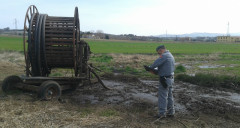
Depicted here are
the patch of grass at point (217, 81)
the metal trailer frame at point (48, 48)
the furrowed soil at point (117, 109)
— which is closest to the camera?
the furrowed soil at point (117, 109)

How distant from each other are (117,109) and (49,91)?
2359 mm

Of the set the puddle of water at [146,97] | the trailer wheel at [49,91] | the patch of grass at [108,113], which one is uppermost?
the trailer wheel at [49,91]

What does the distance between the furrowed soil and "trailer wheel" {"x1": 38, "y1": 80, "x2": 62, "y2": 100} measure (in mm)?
246

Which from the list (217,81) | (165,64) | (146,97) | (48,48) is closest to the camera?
(165,64)

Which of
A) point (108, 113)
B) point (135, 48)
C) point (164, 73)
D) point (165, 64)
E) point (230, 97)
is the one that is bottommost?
point (230, 97)

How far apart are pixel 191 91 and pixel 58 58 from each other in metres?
6.06

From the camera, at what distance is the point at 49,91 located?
7.63m

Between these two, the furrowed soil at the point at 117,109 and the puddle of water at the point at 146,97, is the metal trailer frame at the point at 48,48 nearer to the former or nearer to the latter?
the furrowed soil at the point at 117,109

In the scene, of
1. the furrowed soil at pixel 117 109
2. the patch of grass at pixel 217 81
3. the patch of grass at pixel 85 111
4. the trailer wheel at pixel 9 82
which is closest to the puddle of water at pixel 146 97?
the furrowed soil at pixel 117 109

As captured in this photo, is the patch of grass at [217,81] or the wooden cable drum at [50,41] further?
the patch of grass at [217,81]

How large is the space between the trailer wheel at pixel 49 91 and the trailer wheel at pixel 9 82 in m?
1.61

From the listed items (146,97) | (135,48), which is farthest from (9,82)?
(135,48)

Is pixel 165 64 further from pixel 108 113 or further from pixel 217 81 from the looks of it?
pixel 217 81

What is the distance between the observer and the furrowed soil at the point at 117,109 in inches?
234
